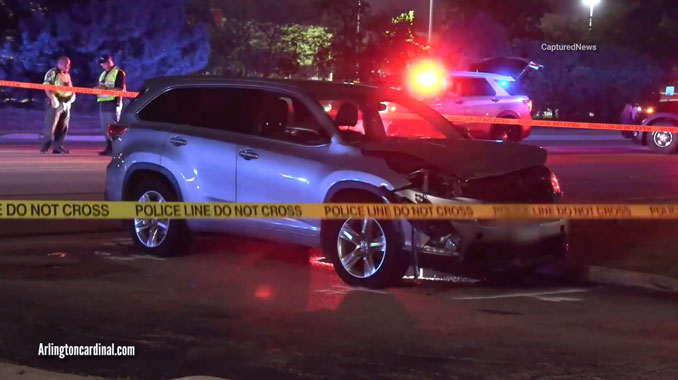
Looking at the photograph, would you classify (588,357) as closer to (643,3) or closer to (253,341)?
(253,341)

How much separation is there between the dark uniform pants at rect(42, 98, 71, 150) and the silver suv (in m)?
8.20

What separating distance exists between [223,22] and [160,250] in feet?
141

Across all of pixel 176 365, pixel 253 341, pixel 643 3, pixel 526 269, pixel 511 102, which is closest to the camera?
pixel 176 365

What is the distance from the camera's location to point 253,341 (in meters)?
6.77

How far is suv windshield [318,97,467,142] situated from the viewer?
9.06 metres

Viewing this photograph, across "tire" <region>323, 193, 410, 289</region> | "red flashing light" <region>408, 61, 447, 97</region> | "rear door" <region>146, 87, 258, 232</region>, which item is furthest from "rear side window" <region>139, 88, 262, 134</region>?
"red flashing light" <region>408, 61, 447, 97</region>

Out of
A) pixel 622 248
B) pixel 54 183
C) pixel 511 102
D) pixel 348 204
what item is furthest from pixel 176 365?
pixel 511 102

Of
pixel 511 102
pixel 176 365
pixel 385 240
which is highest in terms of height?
pixel 511 102

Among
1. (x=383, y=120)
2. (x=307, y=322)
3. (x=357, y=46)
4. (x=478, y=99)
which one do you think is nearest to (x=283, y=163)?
(x=383, y=120)

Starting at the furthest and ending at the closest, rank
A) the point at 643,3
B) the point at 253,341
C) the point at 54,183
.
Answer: the point at 643,3, the point at 54,183, the point at 253,341

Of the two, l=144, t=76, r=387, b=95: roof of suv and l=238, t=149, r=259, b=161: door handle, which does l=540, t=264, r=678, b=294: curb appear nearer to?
l=144, t=76, r=387, b=95: roof of suv

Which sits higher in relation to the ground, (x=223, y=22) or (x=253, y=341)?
(x=223, y=22)

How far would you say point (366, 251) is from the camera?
8453mm

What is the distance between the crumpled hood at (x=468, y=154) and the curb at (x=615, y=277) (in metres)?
1.17
